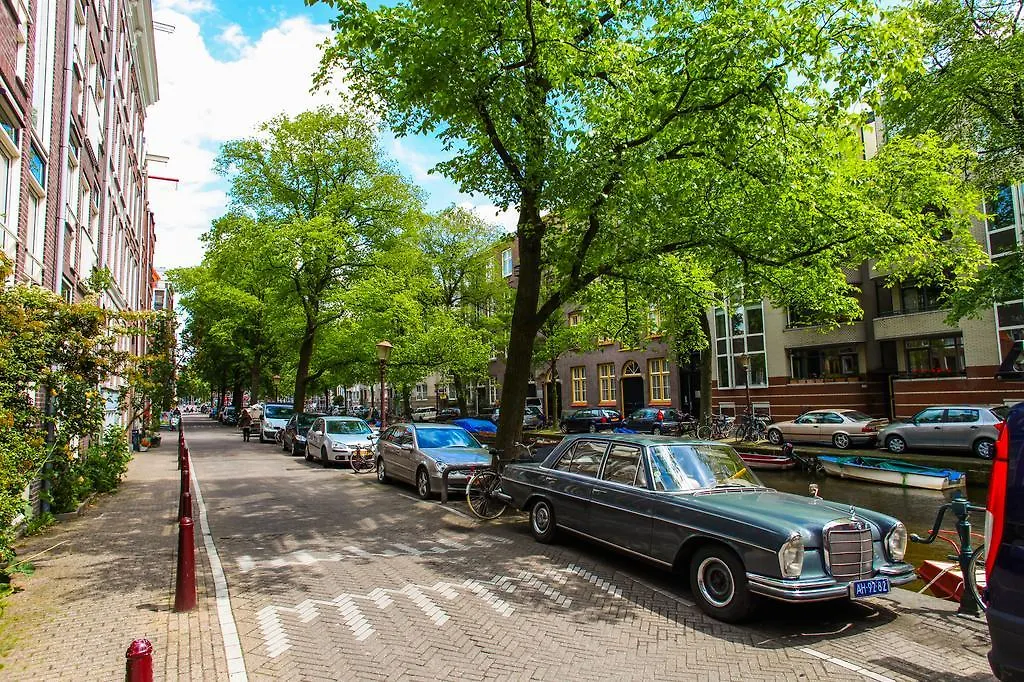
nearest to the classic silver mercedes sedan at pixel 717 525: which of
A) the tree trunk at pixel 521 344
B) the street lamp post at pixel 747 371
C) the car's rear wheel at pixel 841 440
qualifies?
the tree trunk at pixel 521 344

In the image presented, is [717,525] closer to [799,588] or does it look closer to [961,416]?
[799,588]

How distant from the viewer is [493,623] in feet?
17.8

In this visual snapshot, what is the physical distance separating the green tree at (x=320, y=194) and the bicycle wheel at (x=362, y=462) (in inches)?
451

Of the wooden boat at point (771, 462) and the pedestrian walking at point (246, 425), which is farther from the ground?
the pedestrian walking at point (246, 425)

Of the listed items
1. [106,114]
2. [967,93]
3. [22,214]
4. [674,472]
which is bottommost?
[674,472]

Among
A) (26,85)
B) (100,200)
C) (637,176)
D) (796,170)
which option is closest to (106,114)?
(100,200)

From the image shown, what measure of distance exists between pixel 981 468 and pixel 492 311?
1279 inches

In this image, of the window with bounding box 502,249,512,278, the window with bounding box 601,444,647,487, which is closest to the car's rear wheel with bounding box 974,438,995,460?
the window with bounding box 601,444,647,487

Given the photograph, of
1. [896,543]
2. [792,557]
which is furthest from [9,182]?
[896,543]

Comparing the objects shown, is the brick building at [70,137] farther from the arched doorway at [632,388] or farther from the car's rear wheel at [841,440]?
the arched doorway at [632,388]

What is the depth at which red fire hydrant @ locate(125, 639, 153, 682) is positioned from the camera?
101 inches

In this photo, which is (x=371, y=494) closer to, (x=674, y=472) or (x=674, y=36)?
(x=674, y=472)

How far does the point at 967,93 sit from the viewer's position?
16.3 meters

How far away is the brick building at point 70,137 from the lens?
9.77 metres
